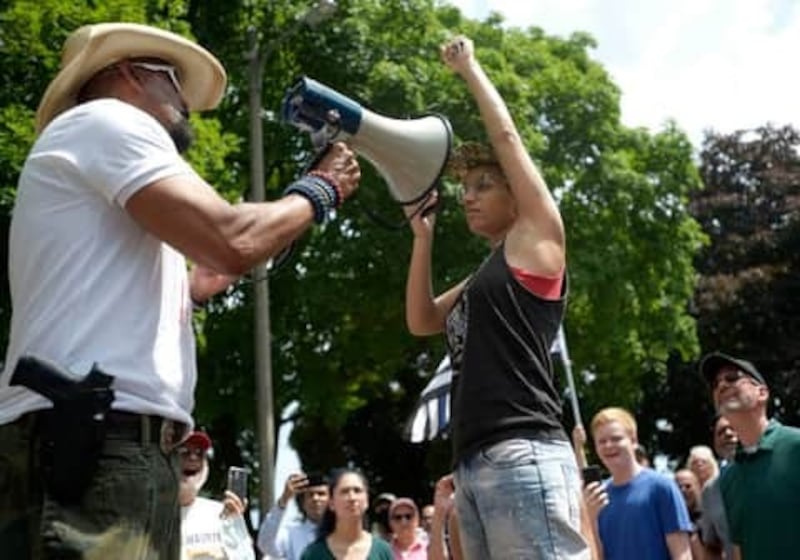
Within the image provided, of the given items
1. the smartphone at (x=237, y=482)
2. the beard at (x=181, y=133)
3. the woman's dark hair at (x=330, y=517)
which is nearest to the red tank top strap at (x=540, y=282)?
the beard at (x=181, y=133)

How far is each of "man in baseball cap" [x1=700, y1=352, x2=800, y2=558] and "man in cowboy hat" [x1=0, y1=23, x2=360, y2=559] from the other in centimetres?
380

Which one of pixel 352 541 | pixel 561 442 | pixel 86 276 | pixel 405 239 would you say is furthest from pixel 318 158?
pixel 405 239

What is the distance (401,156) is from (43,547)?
Answer: 1992mm

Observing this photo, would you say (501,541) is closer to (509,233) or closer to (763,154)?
(509,233)

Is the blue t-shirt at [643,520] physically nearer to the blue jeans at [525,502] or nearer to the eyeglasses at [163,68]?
the blue jeans at [525,502]

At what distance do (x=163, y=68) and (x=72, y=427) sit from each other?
1.06 metres

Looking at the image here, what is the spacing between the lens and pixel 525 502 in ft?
15.2

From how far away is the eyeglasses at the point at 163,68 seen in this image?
3.84 m

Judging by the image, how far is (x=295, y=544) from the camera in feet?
37.8

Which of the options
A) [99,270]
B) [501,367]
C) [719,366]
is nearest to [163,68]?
[99,270]

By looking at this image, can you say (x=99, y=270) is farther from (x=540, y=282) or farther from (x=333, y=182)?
(x=540, y=282)

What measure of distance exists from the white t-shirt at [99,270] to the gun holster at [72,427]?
49 millimetres

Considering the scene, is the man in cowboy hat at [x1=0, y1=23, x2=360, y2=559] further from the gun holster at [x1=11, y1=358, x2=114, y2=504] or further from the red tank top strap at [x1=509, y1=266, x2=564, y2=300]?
the red tank top strap at [x1=509, y1=266, x2=564, y2=300]

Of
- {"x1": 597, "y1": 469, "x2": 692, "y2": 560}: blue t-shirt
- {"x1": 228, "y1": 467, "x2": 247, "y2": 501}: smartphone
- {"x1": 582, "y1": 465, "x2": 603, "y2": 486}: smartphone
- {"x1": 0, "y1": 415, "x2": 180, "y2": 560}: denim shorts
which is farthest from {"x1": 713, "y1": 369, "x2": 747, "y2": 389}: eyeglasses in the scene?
{"x1": 0, "y1": 415, "x2": 180, "y2": 560}: denim shorts
